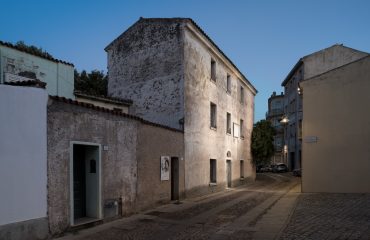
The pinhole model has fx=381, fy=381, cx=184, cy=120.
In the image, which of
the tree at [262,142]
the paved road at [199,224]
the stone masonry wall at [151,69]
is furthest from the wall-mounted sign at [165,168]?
the tree at [262,142]

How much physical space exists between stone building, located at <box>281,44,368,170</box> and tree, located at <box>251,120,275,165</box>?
88.0 inches

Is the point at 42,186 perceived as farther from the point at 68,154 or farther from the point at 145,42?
the point at 145,42

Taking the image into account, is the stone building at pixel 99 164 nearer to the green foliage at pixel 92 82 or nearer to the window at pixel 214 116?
the window at pixel 214 116

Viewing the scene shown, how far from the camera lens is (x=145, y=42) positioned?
1952 cm

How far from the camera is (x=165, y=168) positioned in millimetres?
15438

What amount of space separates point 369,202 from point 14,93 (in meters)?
13.8

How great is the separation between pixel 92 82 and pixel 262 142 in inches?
611

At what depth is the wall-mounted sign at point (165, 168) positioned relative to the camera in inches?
598

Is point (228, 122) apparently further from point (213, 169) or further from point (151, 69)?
point (151, 69)

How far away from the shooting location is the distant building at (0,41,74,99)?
1557 cm

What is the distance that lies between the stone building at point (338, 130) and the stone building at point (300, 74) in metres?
7.49

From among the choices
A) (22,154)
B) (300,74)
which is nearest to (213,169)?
(22,154)

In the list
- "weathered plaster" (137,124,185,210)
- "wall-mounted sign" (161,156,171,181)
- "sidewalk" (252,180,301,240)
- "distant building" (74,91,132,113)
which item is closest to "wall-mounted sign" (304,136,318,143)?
"sidewalk" (252,180,301,240)

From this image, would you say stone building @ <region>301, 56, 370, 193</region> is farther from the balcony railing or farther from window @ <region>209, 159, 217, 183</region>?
the balcony railing
